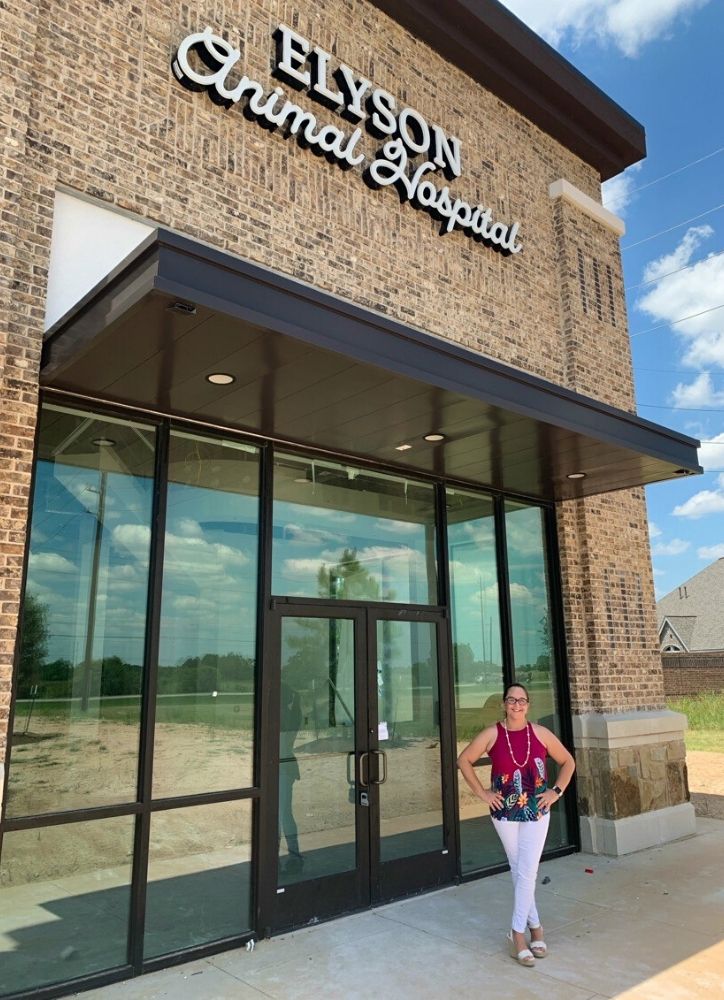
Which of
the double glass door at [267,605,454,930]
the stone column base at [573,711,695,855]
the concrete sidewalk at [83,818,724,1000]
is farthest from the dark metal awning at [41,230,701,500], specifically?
the concrete sidewalk at [83,818,724,1000]

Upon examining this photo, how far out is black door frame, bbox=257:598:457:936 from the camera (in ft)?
19.0

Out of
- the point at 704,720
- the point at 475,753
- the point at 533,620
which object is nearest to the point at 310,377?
the point at 475,753

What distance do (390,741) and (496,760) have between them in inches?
66.6

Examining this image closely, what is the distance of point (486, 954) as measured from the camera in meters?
5.29

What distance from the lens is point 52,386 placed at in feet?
17.1

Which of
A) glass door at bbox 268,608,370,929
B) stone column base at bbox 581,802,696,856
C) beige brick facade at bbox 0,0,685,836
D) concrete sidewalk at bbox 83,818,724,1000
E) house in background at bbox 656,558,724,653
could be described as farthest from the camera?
house in background at bbox 656,558,724,653

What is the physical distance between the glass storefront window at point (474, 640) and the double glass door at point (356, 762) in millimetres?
367

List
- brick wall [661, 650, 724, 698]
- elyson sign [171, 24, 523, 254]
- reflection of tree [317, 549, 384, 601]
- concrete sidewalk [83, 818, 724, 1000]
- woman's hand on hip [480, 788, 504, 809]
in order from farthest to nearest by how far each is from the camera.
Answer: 1. brick wall [661, 650, 724, 698]
2. reflection of tree [317, 549, 384, 601]
3. elyson sign [171, 24, 523, 254]
4. woman's hand on hip [480, 788, 504, 809]
5. concrete sidewalk [83, 818, 724, 1000]

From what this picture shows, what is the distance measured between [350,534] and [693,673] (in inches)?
1010

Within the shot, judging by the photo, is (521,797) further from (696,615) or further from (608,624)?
(696,615)

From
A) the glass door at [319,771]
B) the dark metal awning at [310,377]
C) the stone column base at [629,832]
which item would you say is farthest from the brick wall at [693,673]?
the glass door at [319,771]

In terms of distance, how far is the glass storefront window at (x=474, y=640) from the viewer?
746 centimetres

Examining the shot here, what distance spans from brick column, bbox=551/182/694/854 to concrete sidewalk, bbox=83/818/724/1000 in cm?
138

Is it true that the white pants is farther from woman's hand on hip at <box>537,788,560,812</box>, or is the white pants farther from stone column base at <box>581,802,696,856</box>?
stone column base at <box>581,802,696,856</box>
